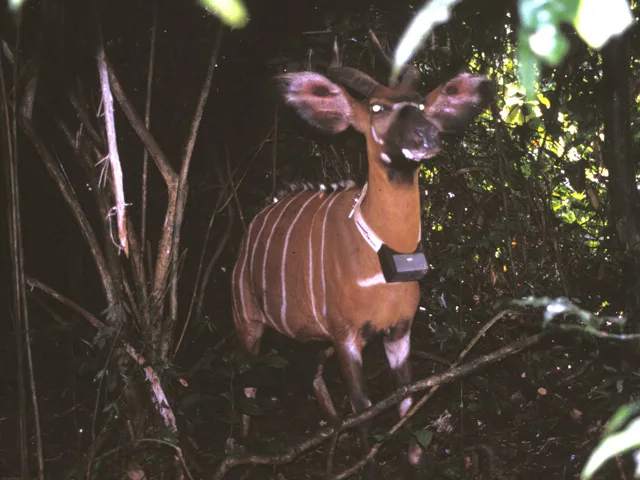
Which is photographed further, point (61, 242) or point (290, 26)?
point (61, 242)

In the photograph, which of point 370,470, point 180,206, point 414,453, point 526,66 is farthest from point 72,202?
point 526,66

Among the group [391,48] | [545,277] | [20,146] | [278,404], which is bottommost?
[278,404]

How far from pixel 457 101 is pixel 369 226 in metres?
0.52

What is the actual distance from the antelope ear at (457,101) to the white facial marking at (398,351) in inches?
27.7

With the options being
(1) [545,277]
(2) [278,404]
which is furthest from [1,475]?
(1) [545,277]

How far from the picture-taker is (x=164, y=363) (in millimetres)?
2500

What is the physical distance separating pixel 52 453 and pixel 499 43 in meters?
2.29

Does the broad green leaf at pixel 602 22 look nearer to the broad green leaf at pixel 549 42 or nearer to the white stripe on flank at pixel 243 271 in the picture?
the broad green leaf at pixel 549 42

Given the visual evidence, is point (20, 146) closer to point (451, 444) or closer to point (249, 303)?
point (249, 303)

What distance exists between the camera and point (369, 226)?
2.67 m

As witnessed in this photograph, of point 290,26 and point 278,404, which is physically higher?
point 290,26

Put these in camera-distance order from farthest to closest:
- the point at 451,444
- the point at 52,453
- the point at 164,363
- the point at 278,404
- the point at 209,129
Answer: the point at 209,129
the point at 278,404
the point at 52,453
the point at 451,444
the point at 164,363

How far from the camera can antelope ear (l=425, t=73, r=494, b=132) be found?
9.07 feet

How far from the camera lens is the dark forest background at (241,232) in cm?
256
